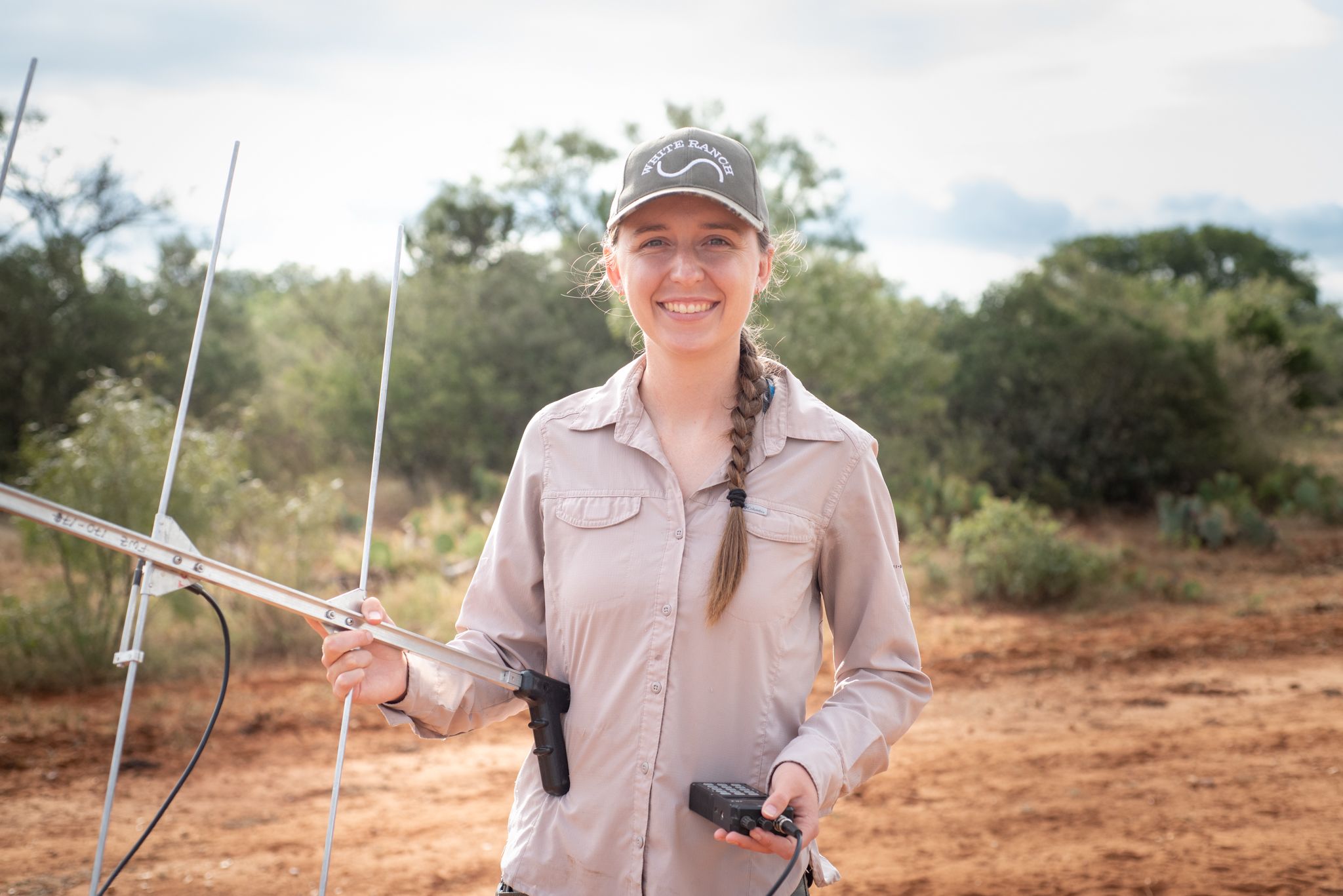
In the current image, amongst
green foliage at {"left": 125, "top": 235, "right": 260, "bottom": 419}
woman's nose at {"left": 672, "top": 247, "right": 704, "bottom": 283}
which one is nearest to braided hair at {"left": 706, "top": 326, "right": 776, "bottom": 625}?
woman's nose at {"left": 672, "top": 247, "right": 704, "bottom": 283}

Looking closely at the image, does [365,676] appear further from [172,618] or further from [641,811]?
[172,618]

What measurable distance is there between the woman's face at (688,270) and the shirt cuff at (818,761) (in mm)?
715

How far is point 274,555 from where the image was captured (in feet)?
31.1

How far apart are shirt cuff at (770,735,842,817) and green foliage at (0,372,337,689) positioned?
23.8 ft

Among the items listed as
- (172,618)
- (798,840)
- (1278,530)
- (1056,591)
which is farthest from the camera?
(1278,530)

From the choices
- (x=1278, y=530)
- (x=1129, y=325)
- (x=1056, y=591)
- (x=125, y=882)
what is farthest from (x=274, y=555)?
(x=1129, y=325)

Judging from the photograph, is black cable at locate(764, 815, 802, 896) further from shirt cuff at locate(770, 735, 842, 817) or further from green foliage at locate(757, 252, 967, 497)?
green foliage at locate(757, 252, 967, 497)

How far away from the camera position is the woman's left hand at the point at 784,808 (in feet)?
5.69

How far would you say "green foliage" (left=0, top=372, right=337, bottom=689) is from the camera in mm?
8102

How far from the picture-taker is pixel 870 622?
199cm

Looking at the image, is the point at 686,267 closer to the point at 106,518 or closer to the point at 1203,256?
the point at 106,518

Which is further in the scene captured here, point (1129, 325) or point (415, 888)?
point (1129, 325)

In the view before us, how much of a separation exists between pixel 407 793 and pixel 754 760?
4867 mm

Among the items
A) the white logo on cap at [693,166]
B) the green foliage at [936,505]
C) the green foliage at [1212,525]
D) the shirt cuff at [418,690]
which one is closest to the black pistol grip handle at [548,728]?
the shirt cuff at [418,690]
